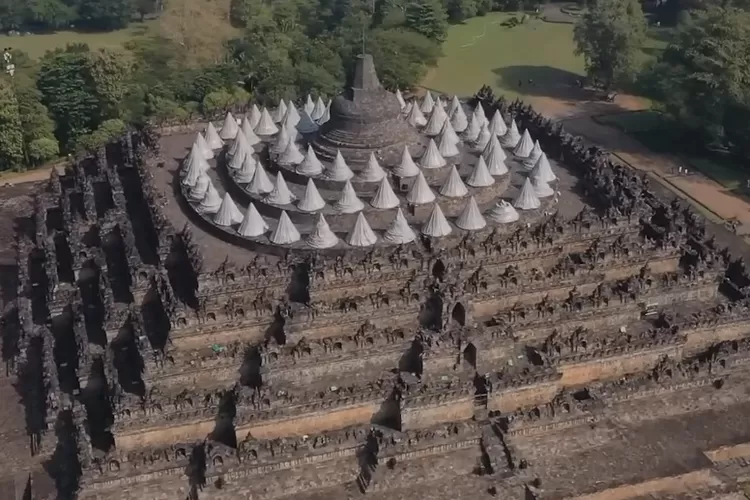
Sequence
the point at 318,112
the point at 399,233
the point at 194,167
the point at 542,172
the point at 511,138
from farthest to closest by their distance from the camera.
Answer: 1. the point at 318,112
2. the point at 511,138
3. the point at 194,167
4. the point at 542,172
5. the point at 399,233

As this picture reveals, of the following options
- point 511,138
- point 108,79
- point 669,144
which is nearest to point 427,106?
point 511,138

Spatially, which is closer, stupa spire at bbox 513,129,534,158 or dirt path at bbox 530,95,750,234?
stupa spire at bbox 513,129,534,158

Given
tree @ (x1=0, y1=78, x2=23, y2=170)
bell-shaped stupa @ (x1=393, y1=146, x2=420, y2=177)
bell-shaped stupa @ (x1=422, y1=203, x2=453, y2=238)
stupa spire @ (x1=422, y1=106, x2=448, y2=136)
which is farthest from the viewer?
tree @ (x1=0, y1=78, x2=23, y2=170)

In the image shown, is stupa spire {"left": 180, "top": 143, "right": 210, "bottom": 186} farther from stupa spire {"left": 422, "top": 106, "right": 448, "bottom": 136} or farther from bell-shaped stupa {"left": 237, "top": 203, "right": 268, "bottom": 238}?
stupa spire {"left": 422, "top": 106, "right": 448, "bottom": 136}

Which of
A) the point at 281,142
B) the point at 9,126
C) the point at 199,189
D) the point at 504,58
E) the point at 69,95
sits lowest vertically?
the point at 9,126

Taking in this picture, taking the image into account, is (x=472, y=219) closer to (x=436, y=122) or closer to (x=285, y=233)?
(x=285, y=233)

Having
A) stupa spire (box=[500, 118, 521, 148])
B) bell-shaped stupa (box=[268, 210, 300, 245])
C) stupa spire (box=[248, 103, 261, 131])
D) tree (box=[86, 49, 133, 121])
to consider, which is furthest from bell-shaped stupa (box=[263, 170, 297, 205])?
tree (box=[86, 49, 133, 121])

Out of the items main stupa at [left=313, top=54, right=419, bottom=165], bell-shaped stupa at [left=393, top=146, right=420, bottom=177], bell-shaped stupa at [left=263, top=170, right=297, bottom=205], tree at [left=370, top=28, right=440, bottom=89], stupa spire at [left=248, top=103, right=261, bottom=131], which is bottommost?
tree at [left=370, top=28, right=440, bottom=89]

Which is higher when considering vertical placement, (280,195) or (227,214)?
(280,195)
